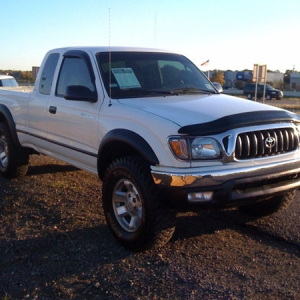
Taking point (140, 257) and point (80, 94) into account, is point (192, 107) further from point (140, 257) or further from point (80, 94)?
point (140, 257)

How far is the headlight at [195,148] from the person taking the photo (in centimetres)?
396

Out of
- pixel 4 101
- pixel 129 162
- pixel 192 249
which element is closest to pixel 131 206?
pixel 129 162

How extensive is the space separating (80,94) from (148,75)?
92 cm

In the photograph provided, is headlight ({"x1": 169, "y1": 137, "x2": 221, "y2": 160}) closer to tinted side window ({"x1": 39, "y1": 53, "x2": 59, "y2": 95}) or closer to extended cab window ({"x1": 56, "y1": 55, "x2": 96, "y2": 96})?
extended cab window ({"x1": 56, "y1": 55, "x2": 96, "y2": 96})

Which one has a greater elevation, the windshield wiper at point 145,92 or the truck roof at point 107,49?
the truck roof at point 107,49

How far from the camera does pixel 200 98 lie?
510 centimetres

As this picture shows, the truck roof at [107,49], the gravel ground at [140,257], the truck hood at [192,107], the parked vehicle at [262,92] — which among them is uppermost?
the truck roof at [107,49]

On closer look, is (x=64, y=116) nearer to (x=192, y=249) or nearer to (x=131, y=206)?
(x=131, y=206)

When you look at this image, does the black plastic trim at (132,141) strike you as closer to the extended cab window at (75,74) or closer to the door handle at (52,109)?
the extended cab window at (75,74)

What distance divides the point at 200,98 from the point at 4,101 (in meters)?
3.63

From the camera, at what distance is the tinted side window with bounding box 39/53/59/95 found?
625 cm

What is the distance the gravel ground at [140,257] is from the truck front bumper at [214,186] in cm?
58

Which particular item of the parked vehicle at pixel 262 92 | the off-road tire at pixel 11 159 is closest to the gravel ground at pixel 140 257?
the off-road tire at pixel 11 159

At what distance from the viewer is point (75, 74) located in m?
5.76
